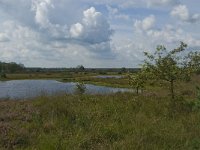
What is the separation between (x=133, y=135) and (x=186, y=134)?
4.64 ft

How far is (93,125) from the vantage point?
37.1ft

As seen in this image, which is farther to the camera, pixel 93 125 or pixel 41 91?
pixel 41 91

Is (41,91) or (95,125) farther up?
(41,91)

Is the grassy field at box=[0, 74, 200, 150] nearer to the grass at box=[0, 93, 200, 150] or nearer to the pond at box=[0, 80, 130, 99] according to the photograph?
the grass at box=[0, 93, 200, 150]

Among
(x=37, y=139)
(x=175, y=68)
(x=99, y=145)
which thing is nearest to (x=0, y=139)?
(x=37, y=139)

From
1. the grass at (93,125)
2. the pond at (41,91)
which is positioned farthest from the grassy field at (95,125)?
the pond at (41,91)

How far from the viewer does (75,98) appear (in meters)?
16.4

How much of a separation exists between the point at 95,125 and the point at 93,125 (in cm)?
10

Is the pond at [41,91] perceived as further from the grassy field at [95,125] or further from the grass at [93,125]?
the grass at [93,125]

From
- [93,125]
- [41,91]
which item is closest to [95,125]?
[93,125]

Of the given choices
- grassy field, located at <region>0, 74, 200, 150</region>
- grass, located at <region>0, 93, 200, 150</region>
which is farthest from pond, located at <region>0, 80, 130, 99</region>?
grass, located at <region>0, 93, 200, 150</region>

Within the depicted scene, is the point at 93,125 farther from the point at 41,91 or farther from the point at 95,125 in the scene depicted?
the point at 41,91

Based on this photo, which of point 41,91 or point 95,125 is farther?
point 41,91

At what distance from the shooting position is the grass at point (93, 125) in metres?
9.46
